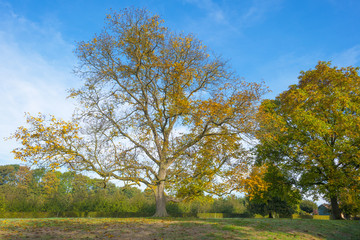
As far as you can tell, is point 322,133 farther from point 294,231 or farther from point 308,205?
point 308,205

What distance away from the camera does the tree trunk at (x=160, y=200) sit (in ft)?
56.0

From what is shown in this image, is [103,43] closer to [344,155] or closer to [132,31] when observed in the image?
[132,31]

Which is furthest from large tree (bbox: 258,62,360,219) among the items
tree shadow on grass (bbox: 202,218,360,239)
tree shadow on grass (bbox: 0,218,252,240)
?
tree shadow on grass (bbox: 0,218,252,240)

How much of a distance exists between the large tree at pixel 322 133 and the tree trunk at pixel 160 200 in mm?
9165

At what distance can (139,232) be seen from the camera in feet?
32.2

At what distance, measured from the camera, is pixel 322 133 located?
64.5ft

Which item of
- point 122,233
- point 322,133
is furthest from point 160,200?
point 322,133

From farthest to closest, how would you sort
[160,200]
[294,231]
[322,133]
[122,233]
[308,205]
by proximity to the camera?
1. [308,205]
2. [322,133]
3. [160,200]
4. [294,231]
5. [122,233]

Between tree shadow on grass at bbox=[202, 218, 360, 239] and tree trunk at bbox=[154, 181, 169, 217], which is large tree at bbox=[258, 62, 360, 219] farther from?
tree trunk at bbox=[154, 181, 169, 217]

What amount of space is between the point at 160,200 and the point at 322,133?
46.1 feet

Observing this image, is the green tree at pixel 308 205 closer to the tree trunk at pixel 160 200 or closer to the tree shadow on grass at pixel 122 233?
the tree trunk at pixel 160 200

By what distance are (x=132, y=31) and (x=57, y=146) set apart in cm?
915

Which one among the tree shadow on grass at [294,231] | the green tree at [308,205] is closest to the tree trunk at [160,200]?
the tree shadow on grass at [294,231]

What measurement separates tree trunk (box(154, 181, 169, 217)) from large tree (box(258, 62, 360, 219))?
9.17 m
